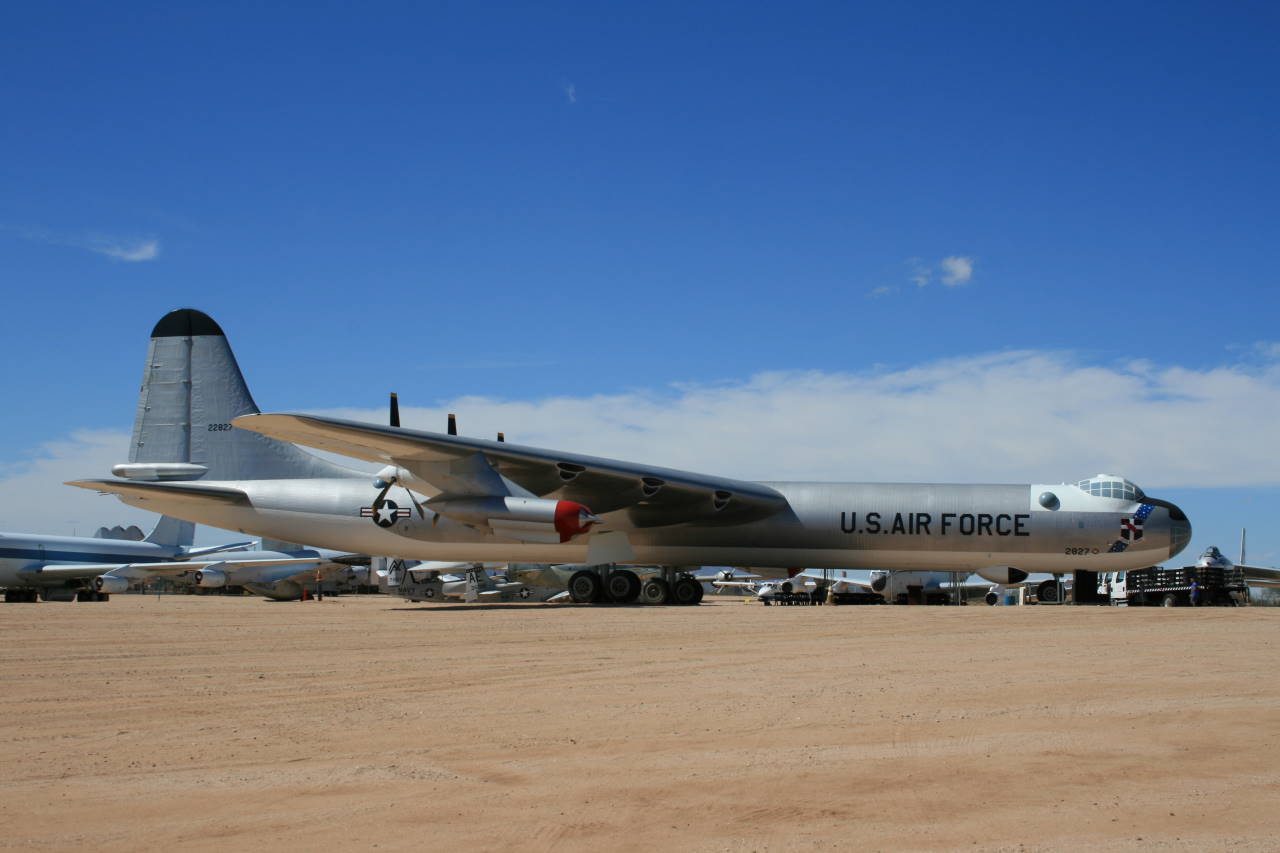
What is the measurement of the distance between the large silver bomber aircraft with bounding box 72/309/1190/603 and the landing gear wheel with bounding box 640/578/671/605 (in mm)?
38

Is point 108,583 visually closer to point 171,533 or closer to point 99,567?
point 99,567

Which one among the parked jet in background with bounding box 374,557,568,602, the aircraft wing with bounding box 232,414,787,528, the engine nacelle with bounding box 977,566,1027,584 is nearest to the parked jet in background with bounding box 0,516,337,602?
the parked jet in background with bounding box 374,557,568,602

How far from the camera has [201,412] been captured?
28.9 m

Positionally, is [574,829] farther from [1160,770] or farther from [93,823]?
[1160,770]

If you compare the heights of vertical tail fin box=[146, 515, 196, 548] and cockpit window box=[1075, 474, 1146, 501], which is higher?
cockpit window box=[1075, 474, 1146, 501]

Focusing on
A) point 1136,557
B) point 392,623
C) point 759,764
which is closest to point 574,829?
point 759,764

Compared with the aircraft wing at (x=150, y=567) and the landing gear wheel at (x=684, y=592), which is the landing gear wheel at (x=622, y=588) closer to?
the landing gear wheel at (x=684, y=592)

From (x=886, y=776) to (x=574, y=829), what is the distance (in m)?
1.75

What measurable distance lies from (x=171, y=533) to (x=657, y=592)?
36.5 m

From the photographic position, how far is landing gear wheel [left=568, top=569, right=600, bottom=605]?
26.5m

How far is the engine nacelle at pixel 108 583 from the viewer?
4197cm

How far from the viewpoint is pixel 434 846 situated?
391 centimetres

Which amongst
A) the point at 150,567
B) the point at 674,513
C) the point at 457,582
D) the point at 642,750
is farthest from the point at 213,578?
the point at 642,750

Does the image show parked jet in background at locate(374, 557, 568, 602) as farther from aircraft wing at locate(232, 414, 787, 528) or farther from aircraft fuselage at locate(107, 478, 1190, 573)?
aircraft wing at locate(232, 414, 787, 528)
